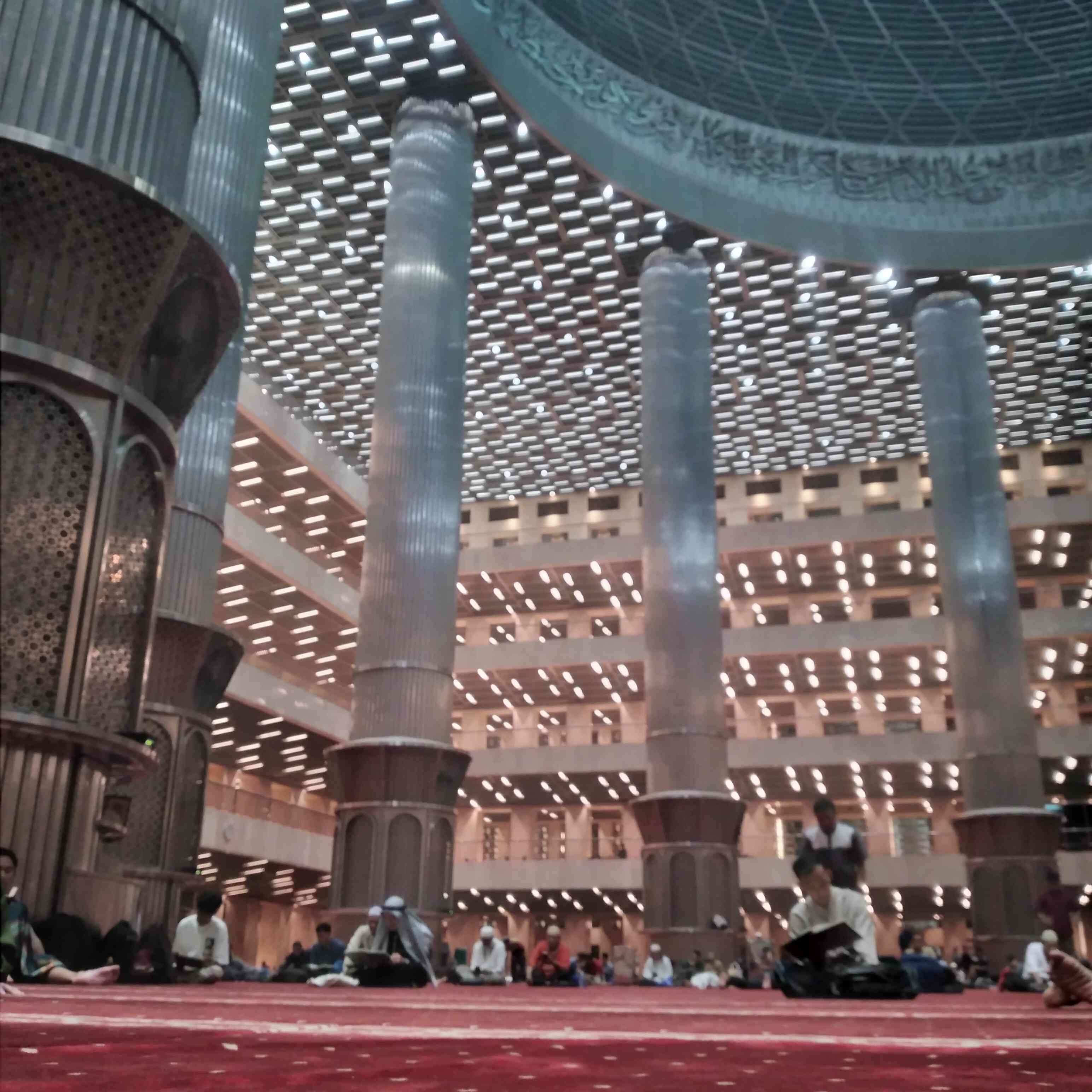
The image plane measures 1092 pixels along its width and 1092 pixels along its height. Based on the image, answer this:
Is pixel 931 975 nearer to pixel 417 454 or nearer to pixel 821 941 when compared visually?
pixel 821 941

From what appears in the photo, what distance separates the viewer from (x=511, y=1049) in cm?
262

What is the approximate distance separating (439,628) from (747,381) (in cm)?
1756

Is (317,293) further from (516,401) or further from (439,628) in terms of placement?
(439,628)

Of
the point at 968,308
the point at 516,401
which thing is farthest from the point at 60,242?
the point at 516,401

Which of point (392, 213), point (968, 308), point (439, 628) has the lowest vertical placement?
point (439, 628)

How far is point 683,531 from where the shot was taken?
1919 cm

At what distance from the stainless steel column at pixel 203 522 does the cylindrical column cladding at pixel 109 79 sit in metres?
4.28

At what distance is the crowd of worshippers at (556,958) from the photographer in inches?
208

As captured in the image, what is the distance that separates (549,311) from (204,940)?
17.6m

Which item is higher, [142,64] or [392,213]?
[392,213]

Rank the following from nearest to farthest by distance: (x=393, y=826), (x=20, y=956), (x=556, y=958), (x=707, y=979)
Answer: (x=20, y=956) < (x=393, y=826) < (x=556, y=958) < (x=707, y=979)

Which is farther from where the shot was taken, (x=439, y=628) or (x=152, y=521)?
(x=439, y=628)

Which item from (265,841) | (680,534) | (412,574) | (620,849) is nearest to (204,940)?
(412,574)

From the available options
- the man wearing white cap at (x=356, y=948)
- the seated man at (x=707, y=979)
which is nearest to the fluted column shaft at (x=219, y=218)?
the man wearing white cap at (x=356, y=948)
